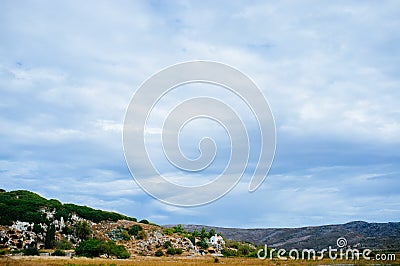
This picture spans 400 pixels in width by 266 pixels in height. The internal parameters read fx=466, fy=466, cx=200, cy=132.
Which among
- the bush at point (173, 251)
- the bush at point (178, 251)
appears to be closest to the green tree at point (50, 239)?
the bush at point (173, 251)

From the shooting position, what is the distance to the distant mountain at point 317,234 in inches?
4446

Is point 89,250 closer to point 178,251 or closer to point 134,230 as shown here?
point 178,251

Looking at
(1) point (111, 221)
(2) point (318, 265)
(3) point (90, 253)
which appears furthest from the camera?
(1) point (111, 221)

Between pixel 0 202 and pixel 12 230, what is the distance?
14550mm

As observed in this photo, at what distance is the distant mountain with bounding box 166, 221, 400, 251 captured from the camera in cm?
11293

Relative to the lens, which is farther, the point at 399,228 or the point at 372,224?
the point at 372,224

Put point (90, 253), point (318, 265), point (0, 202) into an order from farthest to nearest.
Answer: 1. point (0, 202)
2. point (90, 253)
3. point (318, 265)

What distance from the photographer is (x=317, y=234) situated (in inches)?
5069

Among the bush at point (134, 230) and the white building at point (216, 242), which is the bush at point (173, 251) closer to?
the white building at point (216, 242)

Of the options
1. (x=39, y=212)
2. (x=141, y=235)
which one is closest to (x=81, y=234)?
(x=39, y=212)

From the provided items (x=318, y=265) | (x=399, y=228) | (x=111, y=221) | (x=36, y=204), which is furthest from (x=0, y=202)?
(x=399, y=228)

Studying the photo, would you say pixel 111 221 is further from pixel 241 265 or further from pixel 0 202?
pixel 241 265

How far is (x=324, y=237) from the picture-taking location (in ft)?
400

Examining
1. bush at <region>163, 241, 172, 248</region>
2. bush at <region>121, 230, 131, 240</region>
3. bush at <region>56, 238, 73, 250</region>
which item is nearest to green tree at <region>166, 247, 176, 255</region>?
bush at <region>163, 241, 172, 248</region>
